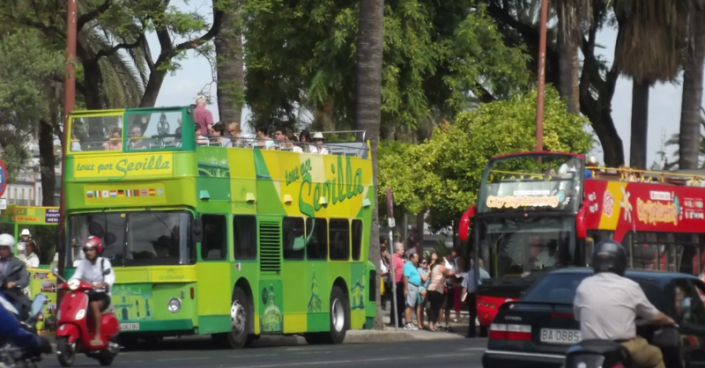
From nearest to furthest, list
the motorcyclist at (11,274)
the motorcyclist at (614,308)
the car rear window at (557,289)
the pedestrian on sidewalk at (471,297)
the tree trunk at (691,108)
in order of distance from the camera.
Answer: the motorcyclist at (614,308) → the car rear window at (557,289) → the motorcyclist at (11,274) → the pedestrian on sidewalk at (471,297) → the tree trunk at (691,108)

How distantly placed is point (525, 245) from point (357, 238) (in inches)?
125

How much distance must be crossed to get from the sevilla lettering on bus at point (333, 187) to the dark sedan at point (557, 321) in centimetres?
1066

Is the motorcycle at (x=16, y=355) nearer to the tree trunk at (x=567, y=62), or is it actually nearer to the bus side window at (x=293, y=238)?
the bus side window at (x=293, y=238)

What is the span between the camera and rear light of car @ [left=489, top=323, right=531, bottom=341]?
44.0 feet

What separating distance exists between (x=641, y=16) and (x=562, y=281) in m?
27.7

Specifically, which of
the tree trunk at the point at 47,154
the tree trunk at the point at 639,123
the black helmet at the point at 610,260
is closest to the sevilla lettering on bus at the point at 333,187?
the black helmet at the point at 610,260

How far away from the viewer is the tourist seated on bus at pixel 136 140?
2141cm

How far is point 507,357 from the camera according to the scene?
13.5 metres

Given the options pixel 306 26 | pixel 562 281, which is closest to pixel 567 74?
pixel 306 26

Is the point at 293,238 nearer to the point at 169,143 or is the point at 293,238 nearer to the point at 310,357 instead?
the point at 169,143

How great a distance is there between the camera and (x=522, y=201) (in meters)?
26.0

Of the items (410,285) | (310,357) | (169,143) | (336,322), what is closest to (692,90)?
(410,285)

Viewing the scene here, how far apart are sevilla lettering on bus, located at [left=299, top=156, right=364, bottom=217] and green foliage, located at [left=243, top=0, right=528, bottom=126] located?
744cm

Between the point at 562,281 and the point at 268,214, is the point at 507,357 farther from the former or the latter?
the point at 268,214
